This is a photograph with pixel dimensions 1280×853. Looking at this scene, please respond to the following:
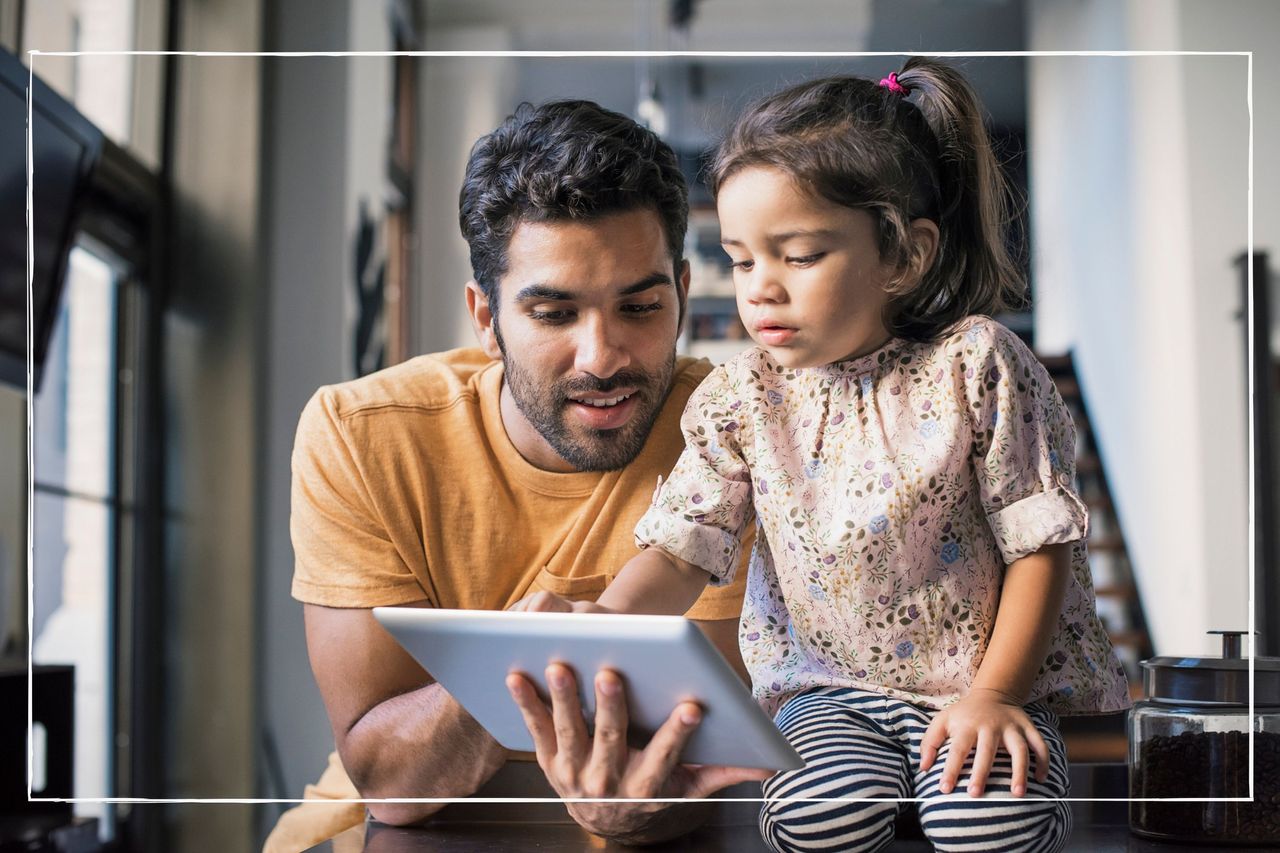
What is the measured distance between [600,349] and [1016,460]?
539mm

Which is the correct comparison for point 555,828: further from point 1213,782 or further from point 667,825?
point 1213,782

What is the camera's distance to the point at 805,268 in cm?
164

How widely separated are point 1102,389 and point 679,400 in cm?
56

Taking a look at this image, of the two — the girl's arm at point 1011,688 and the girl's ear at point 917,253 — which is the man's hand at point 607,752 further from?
the girl's ear at point 917,253

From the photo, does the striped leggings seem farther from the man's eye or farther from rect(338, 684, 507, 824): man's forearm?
the man's eye

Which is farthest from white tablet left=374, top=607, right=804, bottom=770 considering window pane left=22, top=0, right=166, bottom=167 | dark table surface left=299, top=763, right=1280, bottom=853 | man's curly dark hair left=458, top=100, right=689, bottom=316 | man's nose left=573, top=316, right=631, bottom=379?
window pane left=22, top=0, right=166, bottom=167

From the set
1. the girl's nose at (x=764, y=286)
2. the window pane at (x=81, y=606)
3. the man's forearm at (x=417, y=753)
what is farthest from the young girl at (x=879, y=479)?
the window pane at (x=81, y=606)

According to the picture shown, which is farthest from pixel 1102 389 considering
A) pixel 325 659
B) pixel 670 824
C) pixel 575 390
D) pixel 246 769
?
pixel 246 769

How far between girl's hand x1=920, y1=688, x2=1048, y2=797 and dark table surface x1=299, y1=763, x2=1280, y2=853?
1.05 ft

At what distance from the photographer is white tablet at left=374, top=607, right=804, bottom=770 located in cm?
149

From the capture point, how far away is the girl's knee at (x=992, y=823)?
4.86ft

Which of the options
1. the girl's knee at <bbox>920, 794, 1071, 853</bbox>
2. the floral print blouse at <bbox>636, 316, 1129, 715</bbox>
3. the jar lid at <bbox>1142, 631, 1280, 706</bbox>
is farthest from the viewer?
the jar lid at <bbox>1142, 631, 1280, 706</bbox>

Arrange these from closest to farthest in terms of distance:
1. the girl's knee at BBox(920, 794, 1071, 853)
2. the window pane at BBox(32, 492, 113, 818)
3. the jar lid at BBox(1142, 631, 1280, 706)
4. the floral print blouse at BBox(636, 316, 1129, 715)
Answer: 1. the girl's knee at BBox(920, 794, 1071, 853)
2. the floral print blouse at BBox(636, 316, 1129, 715)
3. the jar lid at BBox(1142, 631, 1280, 706)
4. the window pane at BBox(32, 492, 113, 818)

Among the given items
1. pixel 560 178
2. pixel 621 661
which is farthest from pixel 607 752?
pixel 560 178
